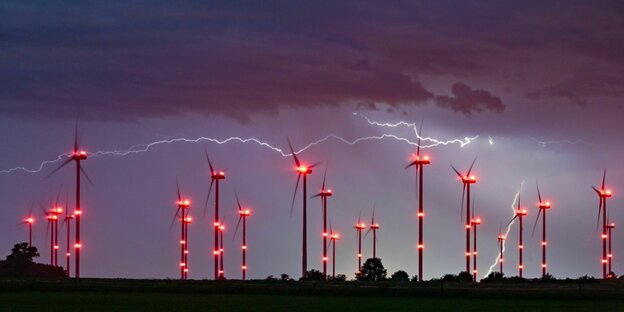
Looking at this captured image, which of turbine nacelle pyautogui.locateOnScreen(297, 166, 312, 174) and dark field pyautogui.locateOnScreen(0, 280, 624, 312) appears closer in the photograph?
dark field pyautogui.locateOnScreen(0, 280, 624, 312)

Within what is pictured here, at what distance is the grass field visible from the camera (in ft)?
260

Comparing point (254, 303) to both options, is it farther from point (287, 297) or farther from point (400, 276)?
point (400, 276)

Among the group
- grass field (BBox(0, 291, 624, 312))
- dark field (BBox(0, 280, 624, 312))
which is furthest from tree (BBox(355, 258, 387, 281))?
grass field (BBox(0, 291, 624, 312))

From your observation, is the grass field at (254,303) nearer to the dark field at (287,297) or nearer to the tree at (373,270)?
the dark field at (287,297)

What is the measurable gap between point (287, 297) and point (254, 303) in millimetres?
13176

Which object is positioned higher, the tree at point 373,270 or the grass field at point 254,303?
the tree at point 373,270

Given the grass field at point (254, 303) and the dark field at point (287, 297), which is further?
the dark field at point (287, 297)

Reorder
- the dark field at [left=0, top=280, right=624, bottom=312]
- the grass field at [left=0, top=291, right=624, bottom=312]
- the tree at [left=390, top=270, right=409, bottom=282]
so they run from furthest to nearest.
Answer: the tree at [left=390, top=270, right=409, bottom=282] < the dark field at [left=0, top=280, right=624, bottom=312] < the grass field at [left=0, top=291, right=624, bottom=312]

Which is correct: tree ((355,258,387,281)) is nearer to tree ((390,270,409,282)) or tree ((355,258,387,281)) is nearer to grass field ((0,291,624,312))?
tree ((390,270,409,282))

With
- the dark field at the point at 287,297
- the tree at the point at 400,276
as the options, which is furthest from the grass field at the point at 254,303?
the tree at the point at 400,276

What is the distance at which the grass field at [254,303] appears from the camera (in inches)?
3123

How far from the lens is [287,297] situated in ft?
326

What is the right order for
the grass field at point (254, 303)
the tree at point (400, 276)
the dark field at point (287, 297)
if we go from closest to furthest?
the grass field at point (254, 303), the dark field at point (287, 297), the tree at point (400, 276)

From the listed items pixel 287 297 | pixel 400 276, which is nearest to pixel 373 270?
pixel 400 276
